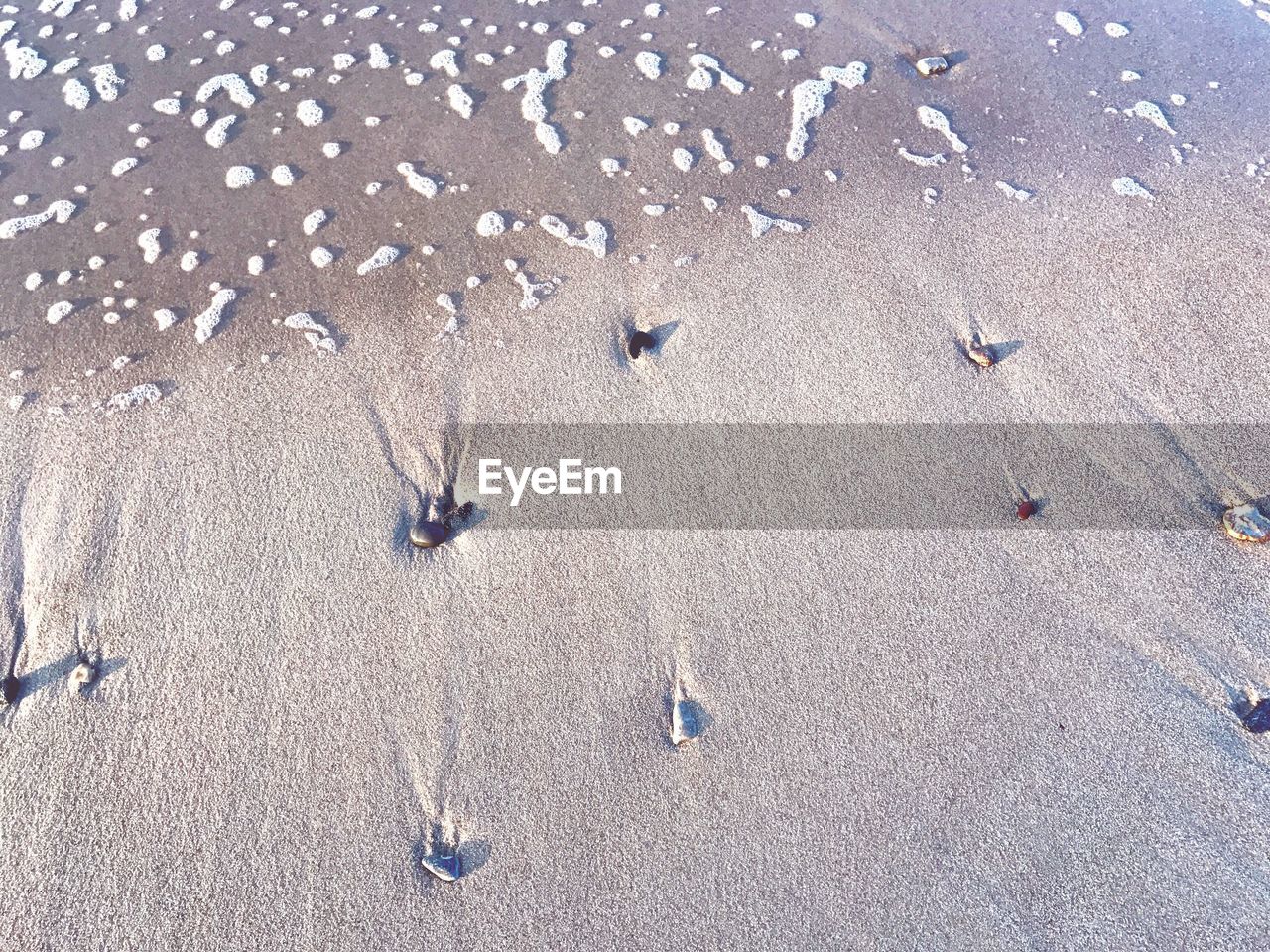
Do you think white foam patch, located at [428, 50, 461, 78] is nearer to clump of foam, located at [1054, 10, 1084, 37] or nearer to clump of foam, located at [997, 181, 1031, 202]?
clump of foam, located at [997, 181, 1031, 202]

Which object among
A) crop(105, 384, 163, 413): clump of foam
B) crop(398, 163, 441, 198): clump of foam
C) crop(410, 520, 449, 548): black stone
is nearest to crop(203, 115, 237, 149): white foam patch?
crop(398, 163, 441, 198): clump of foam

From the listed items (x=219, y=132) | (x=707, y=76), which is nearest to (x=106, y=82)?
(x=219, y=132)

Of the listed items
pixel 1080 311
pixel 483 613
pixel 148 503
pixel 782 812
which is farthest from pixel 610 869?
pixel 1080 311

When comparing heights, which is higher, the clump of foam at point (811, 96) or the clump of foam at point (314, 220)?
the clump of foam at point (811, 96)

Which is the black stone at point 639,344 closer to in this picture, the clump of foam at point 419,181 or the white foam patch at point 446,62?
the clump of foam at point 419,181

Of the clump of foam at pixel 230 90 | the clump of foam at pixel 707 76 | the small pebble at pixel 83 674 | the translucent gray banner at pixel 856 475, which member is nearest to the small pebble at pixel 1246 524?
the translucent gray banner at pixel 856 475

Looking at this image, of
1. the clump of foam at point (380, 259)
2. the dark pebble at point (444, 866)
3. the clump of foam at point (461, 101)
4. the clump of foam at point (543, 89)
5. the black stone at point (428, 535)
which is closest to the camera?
the dark pebble at point (444, 866)
